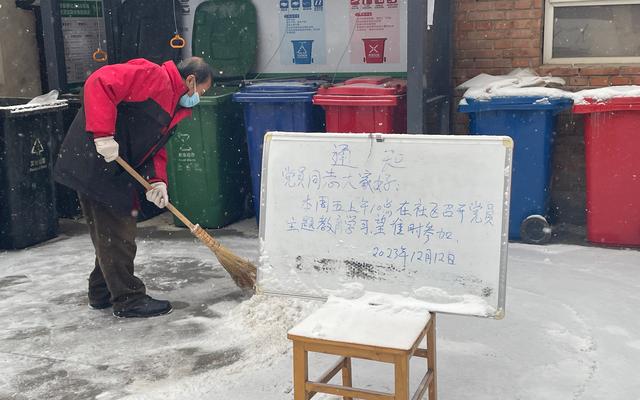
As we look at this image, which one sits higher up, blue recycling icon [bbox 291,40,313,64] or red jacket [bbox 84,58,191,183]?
blue recycling icon [bbox 291,40,313,64]

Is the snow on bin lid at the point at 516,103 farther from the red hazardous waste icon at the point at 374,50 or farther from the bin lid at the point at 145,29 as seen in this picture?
the bin lid at the point at 145,29

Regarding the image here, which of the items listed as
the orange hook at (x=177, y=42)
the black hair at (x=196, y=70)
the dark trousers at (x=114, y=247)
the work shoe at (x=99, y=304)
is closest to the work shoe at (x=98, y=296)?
the work shoe at (x=99, y=304)

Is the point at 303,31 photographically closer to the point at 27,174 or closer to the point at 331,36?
the point at 331,36

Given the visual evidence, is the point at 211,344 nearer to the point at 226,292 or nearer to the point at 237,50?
the point at 226,292

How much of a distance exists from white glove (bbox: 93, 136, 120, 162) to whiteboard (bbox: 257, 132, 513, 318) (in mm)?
1182

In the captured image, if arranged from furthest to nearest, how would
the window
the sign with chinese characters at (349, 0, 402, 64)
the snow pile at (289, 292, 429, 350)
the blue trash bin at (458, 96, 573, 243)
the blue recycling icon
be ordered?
the blue recycling icon, the sign with chinese characters at (349, 0, 402, 64), the window, the blue trash bin at (458, 96, 573, 243), the snow pile at (289, 292, 429, 350)

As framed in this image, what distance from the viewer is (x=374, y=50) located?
23.2ft

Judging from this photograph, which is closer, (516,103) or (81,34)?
(516,103)

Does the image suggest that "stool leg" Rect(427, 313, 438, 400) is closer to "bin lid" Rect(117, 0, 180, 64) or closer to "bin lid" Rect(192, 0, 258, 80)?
"bin lid" Rect(192, 0, 258, 80)

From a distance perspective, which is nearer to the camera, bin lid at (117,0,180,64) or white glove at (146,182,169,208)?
white glove at (146,182,169,208)

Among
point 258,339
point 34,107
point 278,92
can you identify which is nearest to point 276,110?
point 278,92

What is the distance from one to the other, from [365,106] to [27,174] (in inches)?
112

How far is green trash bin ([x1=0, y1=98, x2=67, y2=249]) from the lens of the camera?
235 inches

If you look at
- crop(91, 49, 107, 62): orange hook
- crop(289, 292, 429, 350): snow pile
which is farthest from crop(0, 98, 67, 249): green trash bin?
crop(289, 292, 429, 350): snow pile
